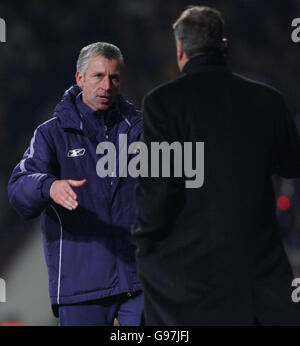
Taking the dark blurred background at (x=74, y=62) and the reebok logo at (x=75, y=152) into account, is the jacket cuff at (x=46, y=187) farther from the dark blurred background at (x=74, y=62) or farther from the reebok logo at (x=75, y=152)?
the dark blurred background at (x=74, y=62)

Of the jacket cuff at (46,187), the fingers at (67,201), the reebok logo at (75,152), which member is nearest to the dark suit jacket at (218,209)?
the fingers at (67,201)

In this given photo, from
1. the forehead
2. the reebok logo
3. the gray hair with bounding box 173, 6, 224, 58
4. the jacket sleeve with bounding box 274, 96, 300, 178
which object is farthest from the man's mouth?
Result: the jacket sleeve with bounding box 274, 96, 300, 178

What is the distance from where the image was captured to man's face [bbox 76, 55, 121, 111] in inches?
131

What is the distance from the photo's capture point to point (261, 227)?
2.48 metres

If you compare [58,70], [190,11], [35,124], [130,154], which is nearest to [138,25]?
[58,70]

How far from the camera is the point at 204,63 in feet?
8.32

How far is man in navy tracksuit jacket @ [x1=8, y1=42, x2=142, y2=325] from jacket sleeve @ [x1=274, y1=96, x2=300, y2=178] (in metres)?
0.90

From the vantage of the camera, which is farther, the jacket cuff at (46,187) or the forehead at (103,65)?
the forehead at (103,65)

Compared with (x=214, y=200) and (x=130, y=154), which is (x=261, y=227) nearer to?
(x=214, y=200)

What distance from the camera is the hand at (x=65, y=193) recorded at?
9.28 feet

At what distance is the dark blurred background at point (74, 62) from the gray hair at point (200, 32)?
13.5 ft
